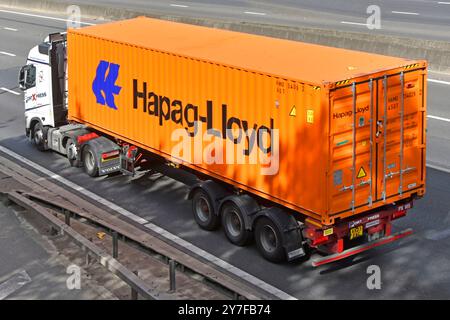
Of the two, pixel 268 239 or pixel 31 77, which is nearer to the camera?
pixel 268 239

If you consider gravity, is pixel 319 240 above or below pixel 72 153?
below

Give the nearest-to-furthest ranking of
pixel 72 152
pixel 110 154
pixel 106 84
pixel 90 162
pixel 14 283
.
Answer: pixel 14 283, pixel 106 84, pixel 110 154, pixel 90 162, pixel 72 152

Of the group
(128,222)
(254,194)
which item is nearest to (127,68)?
(128,222)

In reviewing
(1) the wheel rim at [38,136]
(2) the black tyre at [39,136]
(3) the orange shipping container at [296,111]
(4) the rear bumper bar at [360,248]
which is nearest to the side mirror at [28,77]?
(2) the black tyre at [39,136]

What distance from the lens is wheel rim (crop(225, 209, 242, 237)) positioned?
16000mm

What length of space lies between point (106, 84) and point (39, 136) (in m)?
3.99

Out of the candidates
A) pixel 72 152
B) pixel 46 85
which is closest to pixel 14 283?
pixel 72 152

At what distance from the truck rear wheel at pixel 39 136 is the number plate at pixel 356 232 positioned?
10760mm

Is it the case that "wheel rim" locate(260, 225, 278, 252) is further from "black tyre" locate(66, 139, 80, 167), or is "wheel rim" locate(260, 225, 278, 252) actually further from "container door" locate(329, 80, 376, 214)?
"black tyre" locate(66, 139, 80, 167)

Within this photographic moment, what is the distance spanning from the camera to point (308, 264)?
15289 mm

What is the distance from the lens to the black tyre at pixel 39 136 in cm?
2233

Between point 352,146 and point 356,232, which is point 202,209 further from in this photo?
point 352,146

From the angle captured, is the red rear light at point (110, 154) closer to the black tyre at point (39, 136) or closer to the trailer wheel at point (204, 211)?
the black tyre at point (39, 136)
